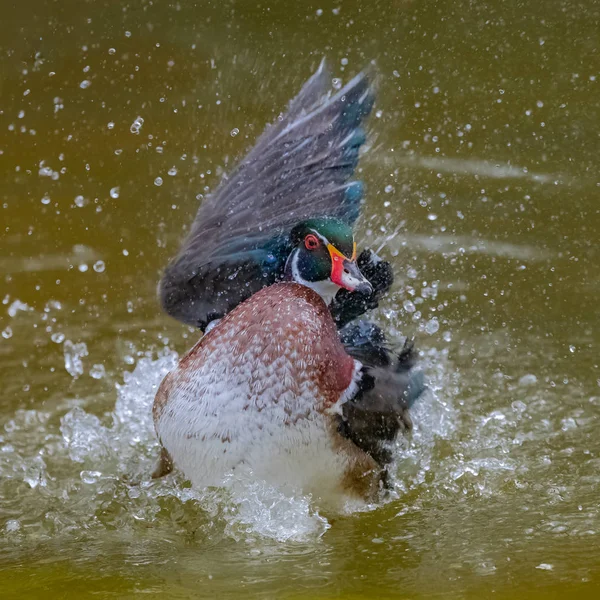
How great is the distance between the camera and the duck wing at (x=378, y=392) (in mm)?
1963

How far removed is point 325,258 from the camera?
6.47ft

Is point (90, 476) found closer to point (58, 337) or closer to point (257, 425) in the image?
point (257, 425)

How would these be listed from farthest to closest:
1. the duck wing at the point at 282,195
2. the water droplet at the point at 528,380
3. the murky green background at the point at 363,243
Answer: the water droplet at the point at 528,380
the duck wing at the point at 282,195
the murky green background at the point at 363,243

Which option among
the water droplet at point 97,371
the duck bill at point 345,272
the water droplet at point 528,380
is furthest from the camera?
the water droplet at point 97,371

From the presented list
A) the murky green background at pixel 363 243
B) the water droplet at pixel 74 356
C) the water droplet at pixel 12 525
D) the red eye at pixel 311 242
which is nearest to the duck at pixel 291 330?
the red eye at pixel 311 242

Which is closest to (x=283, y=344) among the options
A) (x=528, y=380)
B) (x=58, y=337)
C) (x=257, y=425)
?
(x=257, y=425)

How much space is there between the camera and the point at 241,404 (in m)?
1.86

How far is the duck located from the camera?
1.87 meters

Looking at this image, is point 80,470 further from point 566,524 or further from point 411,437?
point 566,524

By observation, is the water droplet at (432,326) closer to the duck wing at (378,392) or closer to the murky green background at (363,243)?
the murky green background at (363,243)

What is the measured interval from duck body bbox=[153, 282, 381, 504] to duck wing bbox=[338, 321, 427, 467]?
0.03m

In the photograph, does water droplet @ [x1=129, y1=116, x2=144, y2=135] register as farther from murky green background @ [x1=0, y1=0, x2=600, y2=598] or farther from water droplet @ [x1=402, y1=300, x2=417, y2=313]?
water droplet @ [x1=402, y1=300, x2=417, y2=313]

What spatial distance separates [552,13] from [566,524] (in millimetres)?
2988

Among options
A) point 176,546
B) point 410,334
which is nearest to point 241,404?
point 176,546
